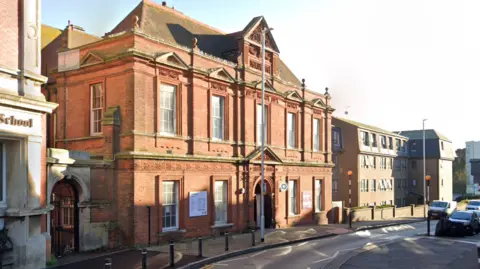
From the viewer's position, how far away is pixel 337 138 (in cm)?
5506

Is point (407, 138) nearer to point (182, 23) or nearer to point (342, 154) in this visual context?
point (342, 154)

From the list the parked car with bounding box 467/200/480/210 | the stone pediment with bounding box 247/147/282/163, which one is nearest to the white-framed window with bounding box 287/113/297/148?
the stone pediment with bounding box 247/147/282/163

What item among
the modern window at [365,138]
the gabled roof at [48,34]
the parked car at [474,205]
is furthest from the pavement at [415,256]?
the modern window at [365,138]

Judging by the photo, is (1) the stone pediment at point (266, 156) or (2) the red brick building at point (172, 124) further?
Answer: (1) the stone pediment at point (266, 156)

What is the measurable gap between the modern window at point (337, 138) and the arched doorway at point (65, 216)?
3981cm

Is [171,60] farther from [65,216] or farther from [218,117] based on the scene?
[65,216]

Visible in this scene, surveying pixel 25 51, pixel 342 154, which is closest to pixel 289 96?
pixel 25 51

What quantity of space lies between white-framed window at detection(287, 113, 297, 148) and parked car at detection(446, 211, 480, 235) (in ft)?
34.4

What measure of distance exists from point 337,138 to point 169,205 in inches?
1446

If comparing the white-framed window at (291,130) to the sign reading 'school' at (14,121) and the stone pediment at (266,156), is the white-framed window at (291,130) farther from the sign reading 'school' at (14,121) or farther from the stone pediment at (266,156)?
the sign reading 'school' at (14,121)

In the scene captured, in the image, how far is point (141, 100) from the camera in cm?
2002

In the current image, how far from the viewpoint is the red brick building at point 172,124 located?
64.4 feet

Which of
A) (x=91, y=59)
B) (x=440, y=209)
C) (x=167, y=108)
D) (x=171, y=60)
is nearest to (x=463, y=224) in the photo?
(x=440, y=209)

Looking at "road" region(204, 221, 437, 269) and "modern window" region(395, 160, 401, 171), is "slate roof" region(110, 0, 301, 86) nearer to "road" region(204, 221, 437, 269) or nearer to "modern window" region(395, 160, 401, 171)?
"road" region(204, 221, 437, 269)
